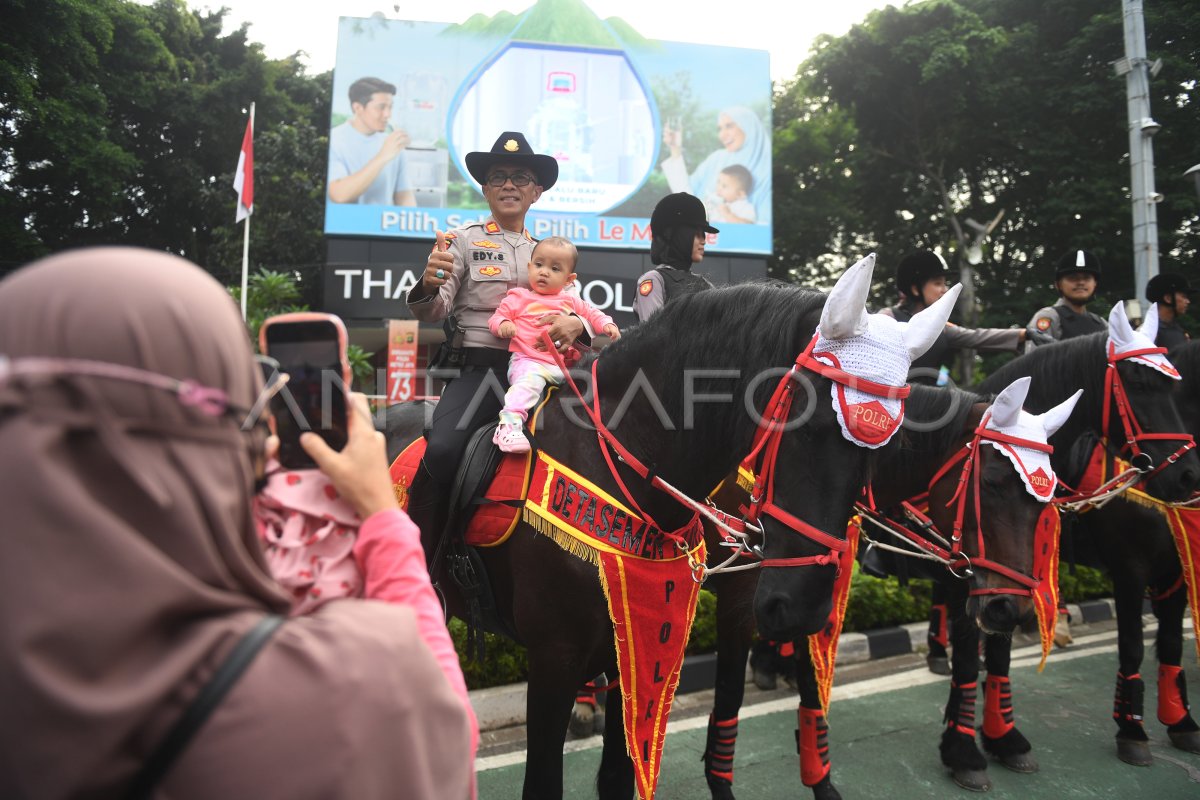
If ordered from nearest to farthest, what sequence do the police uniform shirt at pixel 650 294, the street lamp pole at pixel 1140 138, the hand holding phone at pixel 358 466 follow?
1. the hand holding phone at pixel 358 466
2. the police uniform shirt at pixel 650 294
3. the street lamp pole at pixel 1140 138

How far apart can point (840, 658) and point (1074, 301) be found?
3.51m

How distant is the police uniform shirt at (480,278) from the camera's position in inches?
136

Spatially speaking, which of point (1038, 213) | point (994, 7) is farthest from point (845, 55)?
point (1038, 213)

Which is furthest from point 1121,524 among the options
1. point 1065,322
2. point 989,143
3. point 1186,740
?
point 989,143

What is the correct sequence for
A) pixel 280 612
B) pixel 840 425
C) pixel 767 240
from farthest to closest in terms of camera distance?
pixel 767 240 → pixel 840 425 → pixel 280 612

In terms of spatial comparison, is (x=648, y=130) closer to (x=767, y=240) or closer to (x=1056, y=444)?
(x=767, y=240)

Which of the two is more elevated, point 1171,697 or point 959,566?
point 959,566

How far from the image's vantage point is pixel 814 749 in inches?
156

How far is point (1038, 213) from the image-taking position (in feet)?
68.0

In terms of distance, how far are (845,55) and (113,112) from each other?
20.2 metres

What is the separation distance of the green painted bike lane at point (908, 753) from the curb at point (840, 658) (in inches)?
18.3

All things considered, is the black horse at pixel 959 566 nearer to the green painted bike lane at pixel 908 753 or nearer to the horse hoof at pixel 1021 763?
the green painted bike lane at pixel 908 753

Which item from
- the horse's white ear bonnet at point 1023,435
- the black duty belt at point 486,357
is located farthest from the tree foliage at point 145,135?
the horse's white ear bonnet at point 1023,435

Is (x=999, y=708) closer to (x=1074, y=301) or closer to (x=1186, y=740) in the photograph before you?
(x=1186, y=740)
